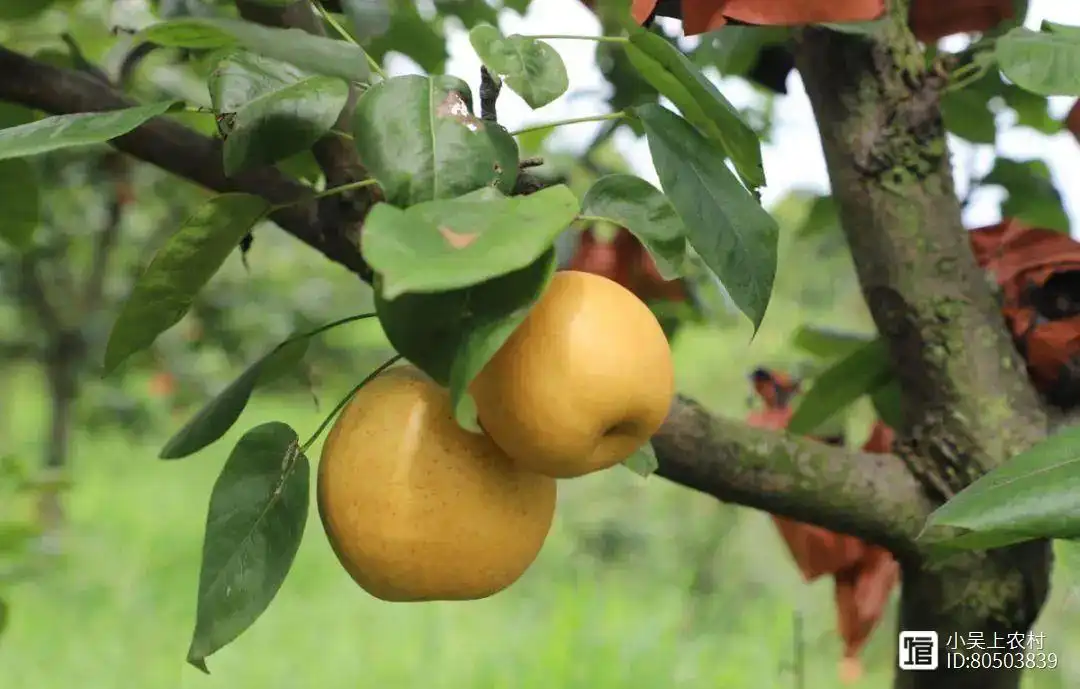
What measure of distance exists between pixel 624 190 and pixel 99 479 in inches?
97.0

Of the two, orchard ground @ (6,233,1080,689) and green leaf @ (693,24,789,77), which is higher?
green leaf @ (693,24,789,77)

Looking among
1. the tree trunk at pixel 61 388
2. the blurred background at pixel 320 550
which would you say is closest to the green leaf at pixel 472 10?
the blurred background at pixel 320 550

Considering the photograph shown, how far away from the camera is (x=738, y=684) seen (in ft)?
4.36

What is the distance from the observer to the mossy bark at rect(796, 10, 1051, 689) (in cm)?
54

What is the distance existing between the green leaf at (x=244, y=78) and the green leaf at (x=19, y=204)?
33 cm

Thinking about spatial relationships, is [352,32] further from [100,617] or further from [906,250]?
→ [100,617]

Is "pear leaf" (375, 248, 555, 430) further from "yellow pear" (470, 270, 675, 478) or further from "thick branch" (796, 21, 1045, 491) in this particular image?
"thick branch" (796, 21, 1045, 491)

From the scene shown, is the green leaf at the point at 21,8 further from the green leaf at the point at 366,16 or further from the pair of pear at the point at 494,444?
the pair of pear at the point at 494,444

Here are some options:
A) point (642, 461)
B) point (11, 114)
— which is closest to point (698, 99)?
point (642, 461)

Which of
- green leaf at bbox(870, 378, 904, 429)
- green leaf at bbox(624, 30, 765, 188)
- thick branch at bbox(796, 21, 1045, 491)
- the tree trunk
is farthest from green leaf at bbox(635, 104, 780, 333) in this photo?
the tree trunk

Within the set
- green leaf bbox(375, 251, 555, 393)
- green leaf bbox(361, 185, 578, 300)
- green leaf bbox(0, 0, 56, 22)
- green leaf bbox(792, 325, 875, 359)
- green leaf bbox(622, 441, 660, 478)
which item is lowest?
green leaf bbox(792, 325, 875, 359)

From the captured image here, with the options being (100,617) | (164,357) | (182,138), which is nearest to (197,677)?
(100,617)

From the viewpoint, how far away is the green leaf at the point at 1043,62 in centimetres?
37

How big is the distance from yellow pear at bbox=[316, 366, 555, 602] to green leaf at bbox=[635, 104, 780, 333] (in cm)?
9
